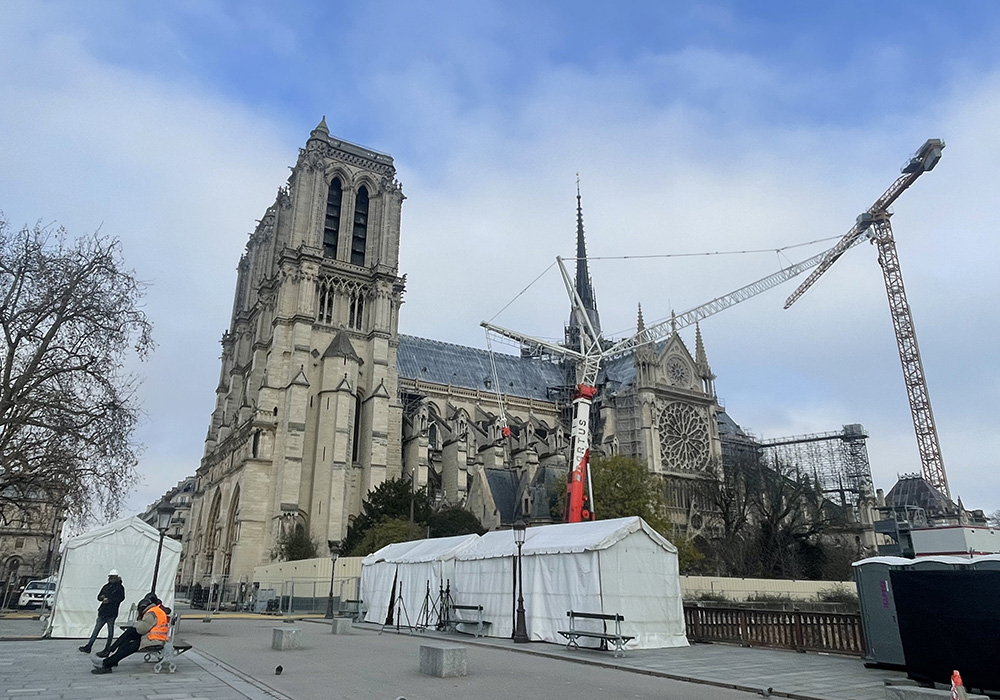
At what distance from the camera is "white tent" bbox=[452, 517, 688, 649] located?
656 inches

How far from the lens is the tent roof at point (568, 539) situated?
17141mm

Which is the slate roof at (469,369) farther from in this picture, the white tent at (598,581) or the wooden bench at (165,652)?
the wooden bench at (165,652)

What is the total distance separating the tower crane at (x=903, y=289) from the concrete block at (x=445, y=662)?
70491 millimetres

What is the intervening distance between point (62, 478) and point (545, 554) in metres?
14.7

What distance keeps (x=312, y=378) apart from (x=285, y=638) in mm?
37019

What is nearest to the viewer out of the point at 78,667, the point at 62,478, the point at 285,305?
the point at 78,667

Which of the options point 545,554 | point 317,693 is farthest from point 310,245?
point 317,693

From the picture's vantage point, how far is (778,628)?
16328 mm

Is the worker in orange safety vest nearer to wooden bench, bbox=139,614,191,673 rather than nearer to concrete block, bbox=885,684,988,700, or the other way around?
wooden bench, bbox=139,614,191,673

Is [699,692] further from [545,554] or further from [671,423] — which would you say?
[671,423]

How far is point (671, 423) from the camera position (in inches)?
2477

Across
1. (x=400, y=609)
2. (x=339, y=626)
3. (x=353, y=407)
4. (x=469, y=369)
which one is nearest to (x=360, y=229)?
(x=353, y=407)

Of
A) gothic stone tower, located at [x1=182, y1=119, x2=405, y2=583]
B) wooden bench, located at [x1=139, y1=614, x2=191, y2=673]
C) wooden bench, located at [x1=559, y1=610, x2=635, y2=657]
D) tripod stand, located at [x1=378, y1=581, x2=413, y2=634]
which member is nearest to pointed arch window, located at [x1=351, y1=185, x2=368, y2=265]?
gothic stone tower, located at [x1=182, y1=119, x2=405, y2=583]

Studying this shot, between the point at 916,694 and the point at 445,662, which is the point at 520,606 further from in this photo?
the point at 916,694
